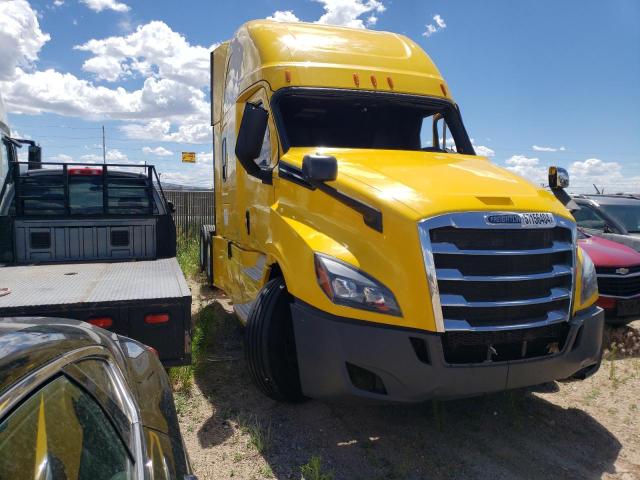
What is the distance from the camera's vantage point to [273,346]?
162 inches

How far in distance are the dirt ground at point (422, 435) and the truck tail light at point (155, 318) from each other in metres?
0.93

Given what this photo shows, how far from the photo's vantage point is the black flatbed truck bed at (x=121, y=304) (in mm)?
3785

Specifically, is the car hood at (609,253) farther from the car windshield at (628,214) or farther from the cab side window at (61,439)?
the cab side window at (61,439)

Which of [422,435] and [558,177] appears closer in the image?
[422,435]

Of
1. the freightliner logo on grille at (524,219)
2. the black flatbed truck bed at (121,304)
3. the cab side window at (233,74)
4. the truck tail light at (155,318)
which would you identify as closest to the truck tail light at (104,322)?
the black flatbed truck bed at (121,304)

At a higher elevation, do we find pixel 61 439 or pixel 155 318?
pixel 61 439

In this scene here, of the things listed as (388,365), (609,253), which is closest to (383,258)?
(388,365)

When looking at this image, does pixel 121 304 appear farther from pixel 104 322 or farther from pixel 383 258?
pixel 383 258

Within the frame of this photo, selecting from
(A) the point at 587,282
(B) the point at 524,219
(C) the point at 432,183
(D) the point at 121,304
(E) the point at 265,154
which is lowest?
(D) the point at 121,304

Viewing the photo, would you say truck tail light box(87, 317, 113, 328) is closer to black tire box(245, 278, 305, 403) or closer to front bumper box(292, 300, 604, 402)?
black tire box(245, 278, 305, 403)

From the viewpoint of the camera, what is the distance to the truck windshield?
5.01 meters

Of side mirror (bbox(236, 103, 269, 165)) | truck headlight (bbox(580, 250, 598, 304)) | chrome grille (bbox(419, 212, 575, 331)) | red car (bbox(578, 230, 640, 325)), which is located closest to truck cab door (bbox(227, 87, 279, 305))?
side mirror (bbox(236, 103, 269, 165))

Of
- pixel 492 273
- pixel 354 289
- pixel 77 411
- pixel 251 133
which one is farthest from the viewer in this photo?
pixel 251 133

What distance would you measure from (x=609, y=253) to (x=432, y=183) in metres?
3.96
